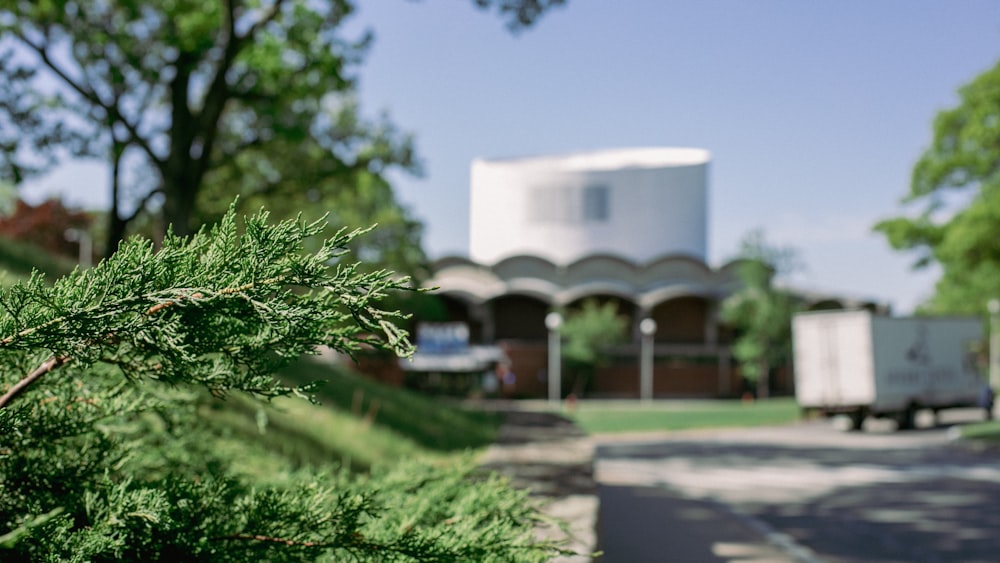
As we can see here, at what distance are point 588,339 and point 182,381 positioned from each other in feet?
190

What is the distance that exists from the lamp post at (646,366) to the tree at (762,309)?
6241 millimetres

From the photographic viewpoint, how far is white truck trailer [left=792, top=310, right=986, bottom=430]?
27.7 m

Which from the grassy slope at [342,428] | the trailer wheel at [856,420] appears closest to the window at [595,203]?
the trailer wheel at [856,420]

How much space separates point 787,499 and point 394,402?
6488 mm

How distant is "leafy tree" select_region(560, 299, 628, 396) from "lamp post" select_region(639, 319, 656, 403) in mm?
1648

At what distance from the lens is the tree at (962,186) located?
28375 millimetres

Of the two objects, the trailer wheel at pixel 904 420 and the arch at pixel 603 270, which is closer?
the trailer wheel at pixel 904 420

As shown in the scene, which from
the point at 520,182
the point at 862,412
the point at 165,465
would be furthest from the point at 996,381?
the point at 165,465

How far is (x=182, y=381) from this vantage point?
270cm

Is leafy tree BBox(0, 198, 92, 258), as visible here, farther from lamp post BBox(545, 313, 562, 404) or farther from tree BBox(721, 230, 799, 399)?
tree BBox(721, 230, 799, 399)

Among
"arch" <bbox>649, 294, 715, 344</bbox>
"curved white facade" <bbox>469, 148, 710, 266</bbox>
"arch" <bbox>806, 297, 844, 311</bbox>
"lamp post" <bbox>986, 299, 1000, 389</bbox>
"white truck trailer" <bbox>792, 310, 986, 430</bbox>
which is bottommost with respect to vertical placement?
"white truck trailer" <bbox>792, 310, 986, 430</bbox>

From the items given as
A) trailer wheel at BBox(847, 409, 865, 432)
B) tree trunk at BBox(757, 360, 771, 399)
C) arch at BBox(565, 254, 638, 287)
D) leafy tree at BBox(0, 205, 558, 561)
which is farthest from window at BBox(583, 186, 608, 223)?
leafy tree at BBox(0, 205, 558, 561)

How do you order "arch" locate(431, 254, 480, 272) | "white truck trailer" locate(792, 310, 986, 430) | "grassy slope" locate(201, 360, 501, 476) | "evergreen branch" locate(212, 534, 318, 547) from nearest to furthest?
"evergreen branch" locate(212, 534, 318, 547)
"grassy slope" locate(201, 360, 501, 476)
"white truck trailer" locate(792, 310, 986, 430)
"arch" locate(431, 254, 480, 272)

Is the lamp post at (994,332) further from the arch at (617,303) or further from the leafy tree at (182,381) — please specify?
the leafy tree at (182,381)
